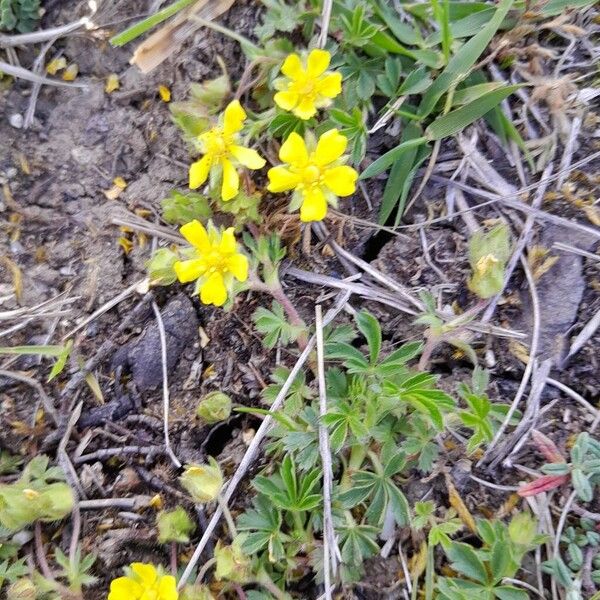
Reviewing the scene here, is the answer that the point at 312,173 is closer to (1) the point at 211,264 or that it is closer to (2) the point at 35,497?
(1) the point at 211,264

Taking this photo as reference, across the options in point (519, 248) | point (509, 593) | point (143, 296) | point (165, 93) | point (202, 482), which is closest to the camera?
point (509, 593)

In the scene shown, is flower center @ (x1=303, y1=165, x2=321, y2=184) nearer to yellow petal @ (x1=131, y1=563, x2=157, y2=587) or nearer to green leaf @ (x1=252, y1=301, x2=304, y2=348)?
green leaf @ (x1=252, y1=301, x2=304, y2=348)

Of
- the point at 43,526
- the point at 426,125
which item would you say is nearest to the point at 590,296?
the point at 426,125

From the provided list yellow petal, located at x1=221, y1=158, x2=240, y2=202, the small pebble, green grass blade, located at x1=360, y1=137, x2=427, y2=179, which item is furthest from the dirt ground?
yellow petal, located at x1=221, y1=158, x2=240, y2=202

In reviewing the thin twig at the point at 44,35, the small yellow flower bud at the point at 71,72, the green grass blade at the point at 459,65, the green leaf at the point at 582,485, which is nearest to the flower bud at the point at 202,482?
the green leaf at the point at 582,485

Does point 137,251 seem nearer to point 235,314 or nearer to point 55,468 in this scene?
point 235,314

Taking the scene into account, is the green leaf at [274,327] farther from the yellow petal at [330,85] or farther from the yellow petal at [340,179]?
the yellow petal at [330,85]

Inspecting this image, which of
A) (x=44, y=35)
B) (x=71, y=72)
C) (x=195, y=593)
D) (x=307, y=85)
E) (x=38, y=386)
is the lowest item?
(x=195, y=593)

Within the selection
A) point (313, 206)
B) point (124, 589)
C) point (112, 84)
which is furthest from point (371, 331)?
point (112, 84)
